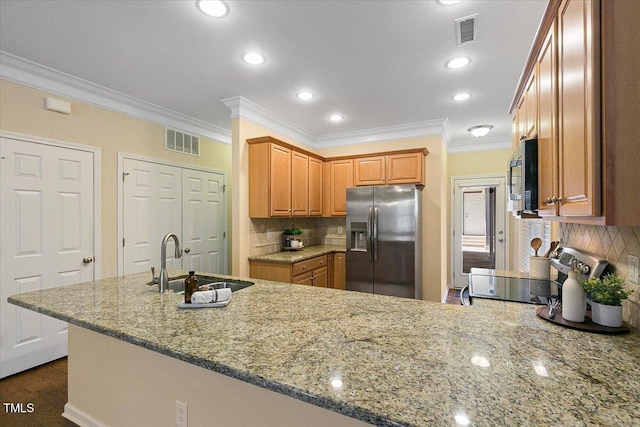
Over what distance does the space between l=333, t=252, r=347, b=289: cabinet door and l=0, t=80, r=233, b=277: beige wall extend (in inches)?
97.7

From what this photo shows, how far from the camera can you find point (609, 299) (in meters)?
1.25

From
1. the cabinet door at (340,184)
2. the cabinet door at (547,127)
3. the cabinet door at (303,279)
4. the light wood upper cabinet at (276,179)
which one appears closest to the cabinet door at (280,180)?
the light wood upper cabinet at (276,179)

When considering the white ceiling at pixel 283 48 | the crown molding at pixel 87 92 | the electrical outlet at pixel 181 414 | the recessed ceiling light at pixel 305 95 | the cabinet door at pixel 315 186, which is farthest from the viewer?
the cabinet door at pixel 315 186

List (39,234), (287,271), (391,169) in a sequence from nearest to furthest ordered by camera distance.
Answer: (39,234), (287,271), (391,169)

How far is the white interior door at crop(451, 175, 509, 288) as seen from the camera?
5324 millimetres

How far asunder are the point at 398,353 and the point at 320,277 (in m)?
3.14

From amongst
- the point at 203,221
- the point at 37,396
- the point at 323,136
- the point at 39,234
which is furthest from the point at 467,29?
the point at 37,396

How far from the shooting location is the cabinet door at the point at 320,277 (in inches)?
158

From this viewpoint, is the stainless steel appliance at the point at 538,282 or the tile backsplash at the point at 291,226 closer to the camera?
the stainless steel appliance at the point at 538,282

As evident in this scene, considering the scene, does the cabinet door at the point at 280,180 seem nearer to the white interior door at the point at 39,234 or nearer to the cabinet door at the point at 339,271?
the cabinet door at the point at 339,271

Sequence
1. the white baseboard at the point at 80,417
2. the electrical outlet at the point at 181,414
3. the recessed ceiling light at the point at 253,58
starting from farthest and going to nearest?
the recessed ceiling light at the point at 253,58 → the white baseboard at the point at 80,417 → the electrical outlet at the point at 181,414

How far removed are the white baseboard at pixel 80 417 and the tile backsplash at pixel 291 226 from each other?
2070 millimetres

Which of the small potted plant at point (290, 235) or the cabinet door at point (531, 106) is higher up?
the cabinet door at point (531, 106)

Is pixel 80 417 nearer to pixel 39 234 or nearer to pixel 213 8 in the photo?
pixel 39 234
